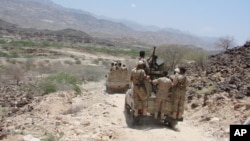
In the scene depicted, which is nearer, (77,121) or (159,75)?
(77,121)

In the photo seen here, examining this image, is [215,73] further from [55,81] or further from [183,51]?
[183,51]

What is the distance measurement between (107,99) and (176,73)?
5.44 meters

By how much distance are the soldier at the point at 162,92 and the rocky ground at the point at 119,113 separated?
0.57 meters

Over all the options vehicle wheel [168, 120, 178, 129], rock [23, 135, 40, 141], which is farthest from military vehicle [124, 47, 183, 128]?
rock [23, 135, 40, 141]

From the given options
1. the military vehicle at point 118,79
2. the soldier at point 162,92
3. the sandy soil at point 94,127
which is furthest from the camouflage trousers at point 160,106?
the military vehicle at point 118,79

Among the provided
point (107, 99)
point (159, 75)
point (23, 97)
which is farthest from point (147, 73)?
point (23, 97)

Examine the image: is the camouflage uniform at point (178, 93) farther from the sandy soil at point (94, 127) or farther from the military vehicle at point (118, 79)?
the military vehicle at point (118, 79)

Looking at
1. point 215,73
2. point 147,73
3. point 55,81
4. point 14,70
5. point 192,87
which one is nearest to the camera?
point 147,73

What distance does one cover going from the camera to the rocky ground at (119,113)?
41.3 ft

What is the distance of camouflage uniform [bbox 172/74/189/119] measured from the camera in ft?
44.0

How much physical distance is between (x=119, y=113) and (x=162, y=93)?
2.62 m

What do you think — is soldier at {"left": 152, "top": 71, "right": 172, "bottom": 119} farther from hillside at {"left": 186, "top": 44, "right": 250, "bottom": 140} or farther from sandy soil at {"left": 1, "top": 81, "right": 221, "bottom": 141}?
hillside at {"left": 186, "top": 44, "right": 250, "bottom": 140}

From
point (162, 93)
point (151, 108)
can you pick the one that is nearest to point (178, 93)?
point (162, 93)

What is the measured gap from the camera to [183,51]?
119 feet
